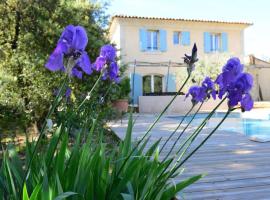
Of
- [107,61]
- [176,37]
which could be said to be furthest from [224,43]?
[107,61]

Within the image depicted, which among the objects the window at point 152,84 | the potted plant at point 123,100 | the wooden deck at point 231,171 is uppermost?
the window at point 152,84

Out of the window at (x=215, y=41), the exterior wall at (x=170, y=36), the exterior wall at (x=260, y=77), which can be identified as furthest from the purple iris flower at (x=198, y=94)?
the exterior wall at (x=260, y=77)

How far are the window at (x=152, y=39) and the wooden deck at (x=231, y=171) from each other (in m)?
13.2

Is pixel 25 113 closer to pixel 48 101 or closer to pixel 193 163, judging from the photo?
pixel 48 101

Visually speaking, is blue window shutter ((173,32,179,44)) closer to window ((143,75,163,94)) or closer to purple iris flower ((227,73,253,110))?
window ((143,75,163,94))

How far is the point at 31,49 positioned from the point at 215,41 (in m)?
15.0

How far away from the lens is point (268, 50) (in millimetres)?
47812

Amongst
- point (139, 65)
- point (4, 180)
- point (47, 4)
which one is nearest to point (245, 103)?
point (4, 180)

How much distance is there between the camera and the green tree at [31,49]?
21.6ft

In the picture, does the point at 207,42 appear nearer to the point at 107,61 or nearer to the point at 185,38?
A: the point at 185,38

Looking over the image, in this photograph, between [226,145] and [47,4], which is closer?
[226,145]

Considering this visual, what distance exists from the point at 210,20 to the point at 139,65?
16.5 feet

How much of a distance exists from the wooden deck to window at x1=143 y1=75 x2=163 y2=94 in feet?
40.5

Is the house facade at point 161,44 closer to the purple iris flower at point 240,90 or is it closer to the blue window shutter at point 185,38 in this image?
the blue window shutter at point 185,38
